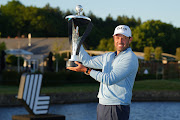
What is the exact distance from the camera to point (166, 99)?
2364 cm

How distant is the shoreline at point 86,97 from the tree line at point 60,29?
222ft

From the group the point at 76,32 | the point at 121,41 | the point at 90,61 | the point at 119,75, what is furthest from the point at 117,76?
the point at 76,32

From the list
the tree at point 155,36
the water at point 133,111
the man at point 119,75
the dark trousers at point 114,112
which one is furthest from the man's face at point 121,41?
the tree at point 155,36

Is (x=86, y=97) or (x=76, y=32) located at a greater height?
(x=76, y=32)

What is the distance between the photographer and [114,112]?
4.52 meters

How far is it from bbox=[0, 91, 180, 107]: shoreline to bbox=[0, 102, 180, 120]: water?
0.51 metres

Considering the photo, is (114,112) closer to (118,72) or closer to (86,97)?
(118,72)

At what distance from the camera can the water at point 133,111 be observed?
17719 millimetres

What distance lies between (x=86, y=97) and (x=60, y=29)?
8223 centimetres

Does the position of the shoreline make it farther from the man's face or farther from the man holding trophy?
the man's face

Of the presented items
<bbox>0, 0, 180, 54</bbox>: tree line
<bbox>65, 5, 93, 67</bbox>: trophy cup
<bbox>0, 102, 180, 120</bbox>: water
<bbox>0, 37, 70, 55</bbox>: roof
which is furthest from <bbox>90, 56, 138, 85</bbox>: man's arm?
<bbox>0, 0, 180, 54</bbox>: tree line

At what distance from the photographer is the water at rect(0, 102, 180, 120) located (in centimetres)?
1772

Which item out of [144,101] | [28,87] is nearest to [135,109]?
[144,101]

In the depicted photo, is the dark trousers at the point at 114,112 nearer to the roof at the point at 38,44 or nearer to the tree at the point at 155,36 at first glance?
the roof at the point at 38,44
